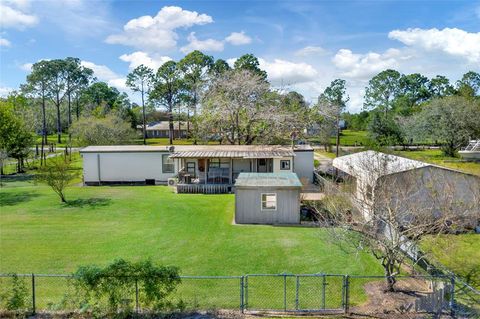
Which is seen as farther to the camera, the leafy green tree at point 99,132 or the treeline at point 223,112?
the leafy green tree at point 99,132

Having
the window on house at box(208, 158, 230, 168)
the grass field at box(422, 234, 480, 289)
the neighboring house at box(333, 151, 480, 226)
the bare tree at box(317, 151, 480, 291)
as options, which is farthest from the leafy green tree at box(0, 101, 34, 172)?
the grass field at box(422, 234, 480, 289)

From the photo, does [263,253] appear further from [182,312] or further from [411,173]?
[411,173]

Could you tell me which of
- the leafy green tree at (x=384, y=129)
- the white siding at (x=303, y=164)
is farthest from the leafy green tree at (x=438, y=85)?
the white siding at (x=303, y=164)

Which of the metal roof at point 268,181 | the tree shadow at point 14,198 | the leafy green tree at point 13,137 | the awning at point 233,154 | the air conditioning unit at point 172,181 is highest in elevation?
the leafy green tree at point 13,137

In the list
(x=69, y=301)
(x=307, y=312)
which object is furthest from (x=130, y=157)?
(x=307, y=312)

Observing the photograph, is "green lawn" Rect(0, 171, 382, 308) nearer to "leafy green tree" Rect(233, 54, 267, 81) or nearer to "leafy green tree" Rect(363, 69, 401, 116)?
"leafy green tree" Rect(233, 54, 267, 81)

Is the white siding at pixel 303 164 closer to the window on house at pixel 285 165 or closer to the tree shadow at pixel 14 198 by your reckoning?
the window on house at pixel 285 165
